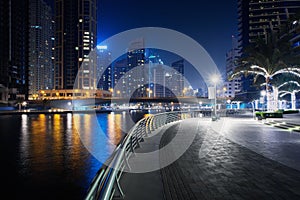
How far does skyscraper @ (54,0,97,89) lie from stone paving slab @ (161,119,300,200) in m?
147

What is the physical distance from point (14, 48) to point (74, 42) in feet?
161

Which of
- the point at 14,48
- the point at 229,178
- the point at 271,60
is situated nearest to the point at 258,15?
the point at 271,60

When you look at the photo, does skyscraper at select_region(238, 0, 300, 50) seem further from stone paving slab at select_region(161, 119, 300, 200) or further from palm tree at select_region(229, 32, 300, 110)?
stone paving slab at select_region(161, 119, 300, 200)

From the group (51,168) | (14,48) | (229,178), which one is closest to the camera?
(229,178)

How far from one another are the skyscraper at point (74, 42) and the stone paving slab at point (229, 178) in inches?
5779

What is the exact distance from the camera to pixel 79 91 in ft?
447

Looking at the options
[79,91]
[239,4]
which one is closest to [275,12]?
[239,4]

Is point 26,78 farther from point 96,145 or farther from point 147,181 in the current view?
point 147,181

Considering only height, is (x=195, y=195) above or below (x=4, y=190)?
above

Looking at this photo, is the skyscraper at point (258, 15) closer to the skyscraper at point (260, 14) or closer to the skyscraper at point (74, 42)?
the skyscraper at point (260, 14)

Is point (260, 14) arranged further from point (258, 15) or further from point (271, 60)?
point (271, 60)

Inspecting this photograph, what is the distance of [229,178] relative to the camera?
694 centimetres

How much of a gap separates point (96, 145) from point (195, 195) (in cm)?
1267

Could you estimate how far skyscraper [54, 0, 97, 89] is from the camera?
15250 centimetres
